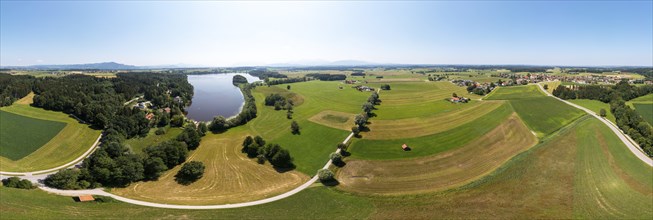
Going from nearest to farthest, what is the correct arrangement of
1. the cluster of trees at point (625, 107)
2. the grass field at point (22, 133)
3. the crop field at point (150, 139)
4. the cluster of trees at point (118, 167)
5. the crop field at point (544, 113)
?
the cluster of trees at point (118, 167), the grass field at point (22, 133), the cluster of trees at point (625, 107), the crop field at point (150, 139), the crop field at point (544, 113)

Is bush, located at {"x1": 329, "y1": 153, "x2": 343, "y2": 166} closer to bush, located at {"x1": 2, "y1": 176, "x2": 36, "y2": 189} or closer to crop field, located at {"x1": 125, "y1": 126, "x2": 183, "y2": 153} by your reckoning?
crop field, located at {"x1": 125, "y1": 126, "x2": 183, "y2": 153}

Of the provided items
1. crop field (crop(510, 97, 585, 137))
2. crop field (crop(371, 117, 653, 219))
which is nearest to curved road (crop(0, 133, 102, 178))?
crop field (crop(371, 117, 653, 219))

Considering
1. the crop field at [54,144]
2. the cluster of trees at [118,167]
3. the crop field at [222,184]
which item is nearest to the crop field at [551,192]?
the crop field at [222,184]

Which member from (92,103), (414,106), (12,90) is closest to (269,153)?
(414,106)

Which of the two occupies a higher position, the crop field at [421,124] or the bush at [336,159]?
the crop field at [421,124]

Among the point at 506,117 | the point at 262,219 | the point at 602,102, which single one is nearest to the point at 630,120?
the point at 506,117

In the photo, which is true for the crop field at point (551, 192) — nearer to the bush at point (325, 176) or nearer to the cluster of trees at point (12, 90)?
the bush at point (325, 176)

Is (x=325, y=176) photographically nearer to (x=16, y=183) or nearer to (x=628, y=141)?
(x=16, y=183)
